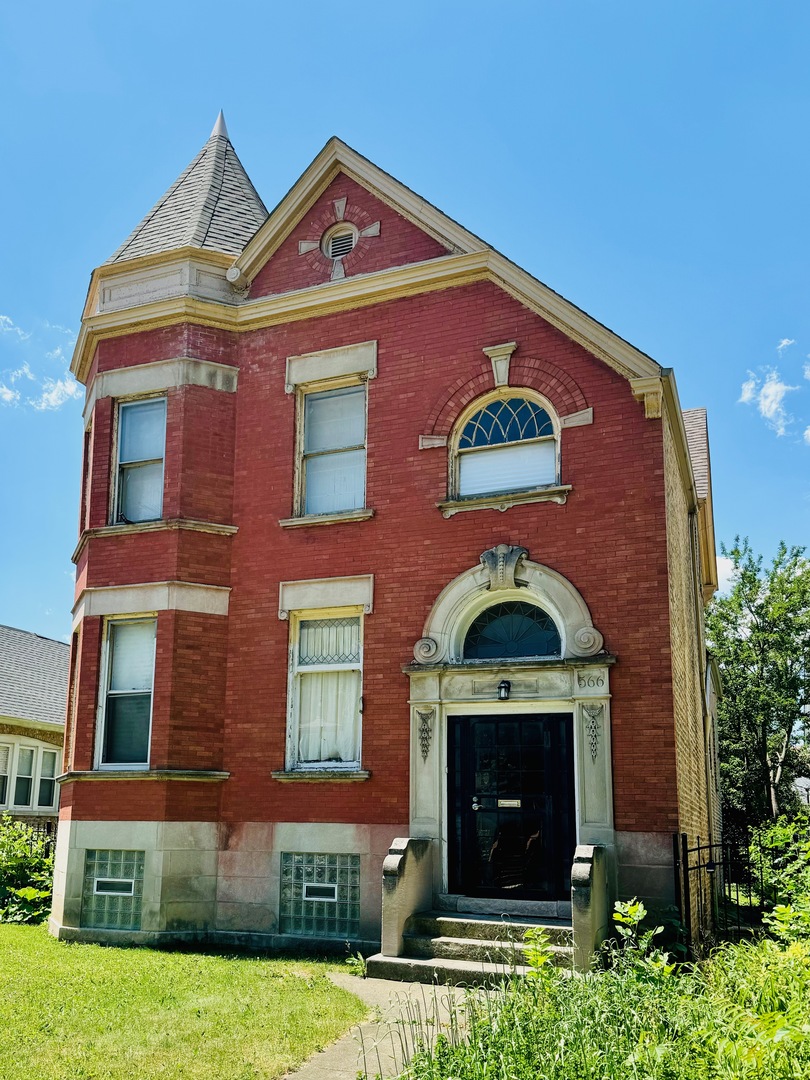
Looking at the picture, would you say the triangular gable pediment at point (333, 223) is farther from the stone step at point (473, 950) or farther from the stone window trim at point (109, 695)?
the stone step at point (473, 950)

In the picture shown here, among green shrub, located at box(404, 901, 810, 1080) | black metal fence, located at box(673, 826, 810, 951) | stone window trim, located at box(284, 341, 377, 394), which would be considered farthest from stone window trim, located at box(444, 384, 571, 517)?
green shrub, located at box(404, 901, 810, 1080)

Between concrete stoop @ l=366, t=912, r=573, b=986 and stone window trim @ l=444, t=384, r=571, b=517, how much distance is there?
4.73 m

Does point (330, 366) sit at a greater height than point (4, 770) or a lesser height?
greater

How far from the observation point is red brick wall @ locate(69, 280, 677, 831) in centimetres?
1107

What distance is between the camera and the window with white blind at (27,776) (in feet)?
83.1

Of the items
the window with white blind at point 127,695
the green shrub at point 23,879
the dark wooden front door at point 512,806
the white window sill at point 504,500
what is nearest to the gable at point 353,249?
the white window sill at point 504,500

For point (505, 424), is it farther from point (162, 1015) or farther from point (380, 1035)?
point (162, 1015)

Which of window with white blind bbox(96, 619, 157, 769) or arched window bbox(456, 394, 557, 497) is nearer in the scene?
arched window bbox(456, 394, 557, 497)

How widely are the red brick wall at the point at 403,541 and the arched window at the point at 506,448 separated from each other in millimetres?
269

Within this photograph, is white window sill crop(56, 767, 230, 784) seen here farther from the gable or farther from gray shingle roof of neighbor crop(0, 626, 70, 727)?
gray shingle roof of neighbor crop(0, 626, 70, 727)

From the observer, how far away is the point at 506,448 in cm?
1239

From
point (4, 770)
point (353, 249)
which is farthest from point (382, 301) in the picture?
point (4, 770)

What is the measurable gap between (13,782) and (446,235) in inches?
757

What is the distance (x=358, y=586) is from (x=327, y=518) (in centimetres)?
104
